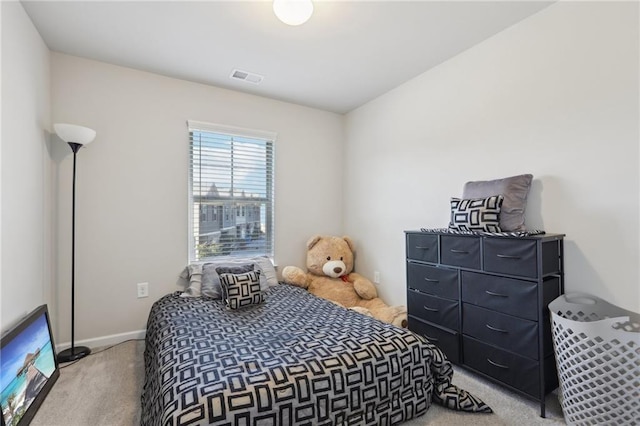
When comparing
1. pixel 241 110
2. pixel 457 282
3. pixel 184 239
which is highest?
pixel 241 110

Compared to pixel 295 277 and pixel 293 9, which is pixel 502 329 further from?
pixel 293 9

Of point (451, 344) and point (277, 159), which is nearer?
point (451, 344)

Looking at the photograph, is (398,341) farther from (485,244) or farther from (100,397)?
(100,397)

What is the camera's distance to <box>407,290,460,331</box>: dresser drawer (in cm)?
215

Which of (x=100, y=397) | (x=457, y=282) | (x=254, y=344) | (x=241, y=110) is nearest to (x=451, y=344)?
(x=457, y=282)

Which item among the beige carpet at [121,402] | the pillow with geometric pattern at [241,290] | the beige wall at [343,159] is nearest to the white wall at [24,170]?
the beige wall at [343,159]

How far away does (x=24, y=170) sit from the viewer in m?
1.92

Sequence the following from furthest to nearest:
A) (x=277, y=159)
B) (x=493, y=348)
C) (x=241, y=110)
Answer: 1. (x=277, y=159)
2. (x=241, y=110)
3. (x=493, y=348)

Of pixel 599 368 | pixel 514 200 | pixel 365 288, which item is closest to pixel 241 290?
pixel 365 288

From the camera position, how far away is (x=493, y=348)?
74.9 inches

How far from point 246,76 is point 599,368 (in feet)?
10.6

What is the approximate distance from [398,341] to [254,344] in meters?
0.81

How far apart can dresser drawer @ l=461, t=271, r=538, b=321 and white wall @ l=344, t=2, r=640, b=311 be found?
37 cm

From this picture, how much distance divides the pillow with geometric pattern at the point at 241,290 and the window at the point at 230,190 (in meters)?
0.70
